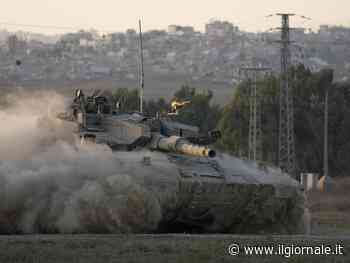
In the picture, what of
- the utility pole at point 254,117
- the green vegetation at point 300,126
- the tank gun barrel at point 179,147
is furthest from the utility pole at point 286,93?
the tank gun barrel at point 179,147

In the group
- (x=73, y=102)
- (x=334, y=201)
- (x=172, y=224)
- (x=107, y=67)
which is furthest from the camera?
(x=107, y=67)

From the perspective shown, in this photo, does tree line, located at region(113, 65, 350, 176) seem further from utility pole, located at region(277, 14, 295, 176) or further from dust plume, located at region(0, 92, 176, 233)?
dust plume, located at region(0, 92, 176, 233)

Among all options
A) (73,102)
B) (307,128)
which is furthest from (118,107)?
(307,128)

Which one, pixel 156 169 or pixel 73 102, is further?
pixel 73 102

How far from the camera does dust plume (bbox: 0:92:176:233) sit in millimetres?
28172

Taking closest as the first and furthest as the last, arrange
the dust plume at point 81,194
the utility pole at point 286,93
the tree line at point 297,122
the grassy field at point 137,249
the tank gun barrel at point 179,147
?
the grassy field at point 137,249
the dust plume at point 81,194
the tank gun barrel at point 179,147
the utility pole at point 286,93
the tree line at point 297,122

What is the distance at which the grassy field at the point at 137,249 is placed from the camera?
847 inches

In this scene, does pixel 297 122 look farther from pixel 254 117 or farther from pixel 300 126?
pixel 254 117

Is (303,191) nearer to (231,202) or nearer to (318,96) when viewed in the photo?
(231,202)

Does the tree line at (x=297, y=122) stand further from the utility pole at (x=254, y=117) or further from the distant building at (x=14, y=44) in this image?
the distant building at (x=14, y=44)

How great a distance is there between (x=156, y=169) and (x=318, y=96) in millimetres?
50352

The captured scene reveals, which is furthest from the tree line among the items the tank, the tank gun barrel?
the tank gun barrel

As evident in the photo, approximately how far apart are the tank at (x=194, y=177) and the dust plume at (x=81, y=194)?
12.1 inches

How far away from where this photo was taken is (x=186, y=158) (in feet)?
99.1
